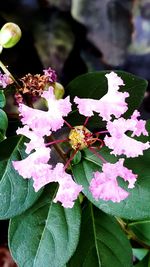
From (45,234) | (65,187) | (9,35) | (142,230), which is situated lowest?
(142,230)

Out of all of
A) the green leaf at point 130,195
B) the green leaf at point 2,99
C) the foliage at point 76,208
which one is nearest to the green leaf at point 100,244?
the foliage at point 76,208

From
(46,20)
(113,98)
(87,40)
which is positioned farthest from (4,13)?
(113,98)

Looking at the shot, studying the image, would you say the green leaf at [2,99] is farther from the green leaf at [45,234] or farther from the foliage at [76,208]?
the green leaf at [45,234]

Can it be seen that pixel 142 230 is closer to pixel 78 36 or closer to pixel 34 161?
pixel 34 161

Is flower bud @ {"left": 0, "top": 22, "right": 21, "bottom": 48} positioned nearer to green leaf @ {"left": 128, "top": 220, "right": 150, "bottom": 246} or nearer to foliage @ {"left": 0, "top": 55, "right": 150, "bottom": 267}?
foliage @ {"left": 0, "top": 55, "right": 150, "bottom": 267}

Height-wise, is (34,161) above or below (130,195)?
above

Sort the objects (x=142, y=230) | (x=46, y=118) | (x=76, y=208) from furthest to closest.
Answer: (x=142, y=230), (x=76, y=208), (x=46, y=118)

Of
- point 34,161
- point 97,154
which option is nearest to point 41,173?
point 34,161
